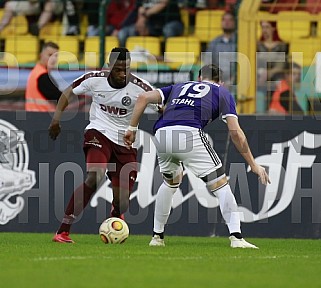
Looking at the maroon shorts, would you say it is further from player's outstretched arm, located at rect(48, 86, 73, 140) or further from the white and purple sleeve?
the white and purple sleeve

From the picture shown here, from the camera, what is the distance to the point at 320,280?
7.22 meters

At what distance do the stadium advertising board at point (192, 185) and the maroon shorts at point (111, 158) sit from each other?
165 cm

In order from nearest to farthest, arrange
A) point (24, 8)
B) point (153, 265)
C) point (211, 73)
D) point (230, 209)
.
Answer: point (153, 265) → point (230, 209) → point (211, 73) → point (24, 8)

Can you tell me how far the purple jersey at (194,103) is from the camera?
9.94 m

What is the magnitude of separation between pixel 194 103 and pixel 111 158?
1.49 m

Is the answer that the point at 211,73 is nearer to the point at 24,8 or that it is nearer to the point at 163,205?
the point at 163,205

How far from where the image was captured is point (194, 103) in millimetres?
9930

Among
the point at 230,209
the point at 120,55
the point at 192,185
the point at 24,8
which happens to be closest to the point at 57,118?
the point at 120,55

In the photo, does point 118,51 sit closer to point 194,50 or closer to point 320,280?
point 320,280

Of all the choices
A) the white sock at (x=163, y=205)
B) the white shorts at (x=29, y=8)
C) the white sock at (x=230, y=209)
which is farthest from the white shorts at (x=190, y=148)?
the white shorts at (x=29, y=8)

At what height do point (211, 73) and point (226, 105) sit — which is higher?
point (211, 73)

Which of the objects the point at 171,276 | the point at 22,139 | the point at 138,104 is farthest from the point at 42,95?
the point at 171,276

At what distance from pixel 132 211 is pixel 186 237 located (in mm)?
800

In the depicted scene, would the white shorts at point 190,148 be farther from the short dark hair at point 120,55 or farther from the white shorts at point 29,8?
the white shorts at point 29,8
